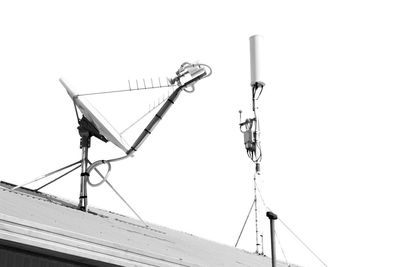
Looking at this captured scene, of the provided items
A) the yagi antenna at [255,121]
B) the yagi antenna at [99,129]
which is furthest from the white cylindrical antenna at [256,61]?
the yagi antenna at [99,129]

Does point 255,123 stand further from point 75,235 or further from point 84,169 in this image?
point 75,235

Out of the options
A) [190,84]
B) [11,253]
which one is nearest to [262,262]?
[190,84]

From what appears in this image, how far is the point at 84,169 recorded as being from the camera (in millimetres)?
10781

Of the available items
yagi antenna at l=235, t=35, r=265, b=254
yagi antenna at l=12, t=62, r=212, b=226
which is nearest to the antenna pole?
yagi antenna at l=12, t=62, r=212, b=226

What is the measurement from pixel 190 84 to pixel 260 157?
3.37 m

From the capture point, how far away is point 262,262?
12570mm

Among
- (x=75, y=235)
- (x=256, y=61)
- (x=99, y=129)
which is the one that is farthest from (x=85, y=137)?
(x=256, y=61)

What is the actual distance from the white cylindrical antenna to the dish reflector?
4.49 metres

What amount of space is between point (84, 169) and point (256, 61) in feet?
17.2

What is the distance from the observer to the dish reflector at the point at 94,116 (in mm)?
10703

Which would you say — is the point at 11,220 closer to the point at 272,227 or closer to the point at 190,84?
the point at 272,227

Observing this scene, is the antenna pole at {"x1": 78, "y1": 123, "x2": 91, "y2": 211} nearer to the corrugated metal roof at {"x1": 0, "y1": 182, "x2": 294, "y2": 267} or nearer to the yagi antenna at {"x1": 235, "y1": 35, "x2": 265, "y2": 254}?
the corrugated metal roof at {"x1": 0, "y1": 182, "x2": 294, "y2": 267}

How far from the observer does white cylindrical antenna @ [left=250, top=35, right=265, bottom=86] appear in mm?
14594

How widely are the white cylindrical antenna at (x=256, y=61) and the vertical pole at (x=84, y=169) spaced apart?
486 centimetres
